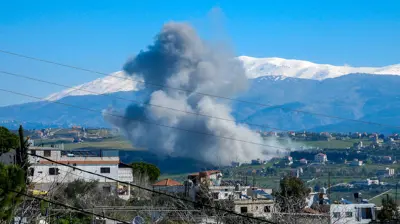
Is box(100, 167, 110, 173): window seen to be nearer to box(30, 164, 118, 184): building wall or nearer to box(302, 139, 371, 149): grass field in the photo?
box(30, 164, 118, 184): building wall

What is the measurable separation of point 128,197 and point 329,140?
12701 cm

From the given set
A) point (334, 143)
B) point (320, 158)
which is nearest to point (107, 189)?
point (320, 158)

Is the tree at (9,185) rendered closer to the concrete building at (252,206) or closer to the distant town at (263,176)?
the distant town at (263,176)

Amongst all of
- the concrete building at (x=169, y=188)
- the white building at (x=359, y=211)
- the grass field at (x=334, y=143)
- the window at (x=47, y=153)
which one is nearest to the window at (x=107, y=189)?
the concrete building at (x=169, y=188)

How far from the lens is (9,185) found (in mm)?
18906

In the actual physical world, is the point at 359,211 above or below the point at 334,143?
below

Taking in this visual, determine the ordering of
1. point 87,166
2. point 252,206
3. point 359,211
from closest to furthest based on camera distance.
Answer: point 252,206 → point 359,211 → point 87,166

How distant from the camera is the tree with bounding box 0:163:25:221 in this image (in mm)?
18953

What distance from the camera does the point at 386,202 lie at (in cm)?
4888

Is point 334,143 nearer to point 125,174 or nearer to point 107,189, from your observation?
point 125,174

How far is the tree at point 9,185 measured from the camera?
746 inches

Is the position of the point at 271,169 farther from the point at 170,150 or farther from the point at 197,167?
the point at 170,150

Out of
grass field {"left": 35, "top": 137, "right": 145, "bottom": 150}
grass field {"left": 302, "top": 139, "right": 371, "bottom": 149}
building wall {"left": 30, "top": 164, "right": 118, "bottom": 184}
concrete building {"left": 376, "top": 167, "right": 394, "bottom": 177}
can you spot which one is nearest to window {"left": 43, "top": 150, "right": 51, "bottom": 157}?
building wall {"left": 30, "top": 164, "right": 118, "bottom": 184}

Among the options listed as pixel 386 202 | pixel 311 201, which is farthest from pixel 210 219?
pixel 311 201
